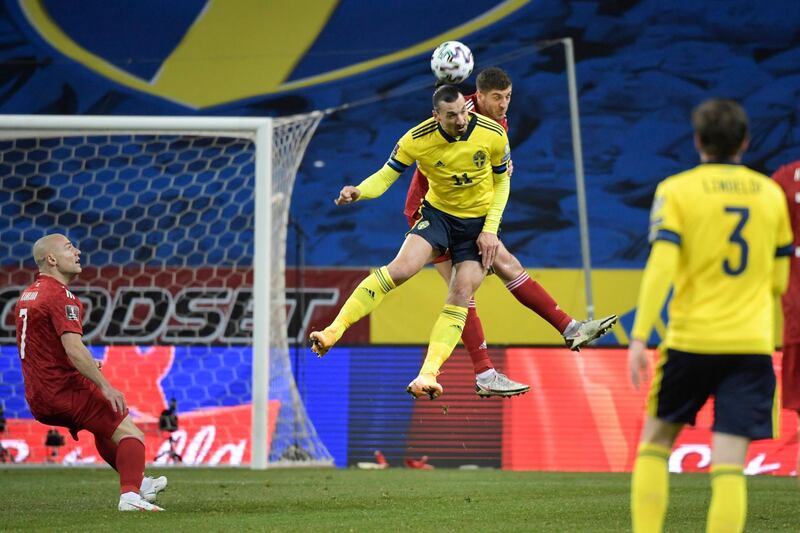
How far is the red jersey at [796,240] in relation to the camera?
5.46 meters

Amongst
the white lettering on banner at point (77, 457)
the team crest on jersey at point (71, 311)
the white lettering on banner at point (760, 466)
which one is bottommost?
the white lettering on banner at point (77, 457)

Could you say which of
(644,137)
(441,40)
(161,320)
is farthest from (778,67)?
(161,320)

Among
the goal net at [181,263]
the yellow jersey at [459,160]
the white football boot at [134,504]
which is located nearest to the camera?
the white football boot at [134,504]

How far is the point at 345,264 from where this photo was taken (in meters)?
18.5

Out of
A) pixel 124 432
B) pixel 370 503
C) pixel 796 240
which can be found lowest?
pixel 370 503

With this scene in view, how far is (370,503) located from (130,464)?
1.53 m

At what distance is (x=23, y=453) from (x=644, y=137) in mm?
10962

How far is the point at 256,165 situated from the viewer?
38.1 feet

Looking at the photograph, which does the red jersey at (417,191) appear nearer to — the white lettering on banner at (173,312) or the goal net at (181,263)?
the goal net at (181,263)

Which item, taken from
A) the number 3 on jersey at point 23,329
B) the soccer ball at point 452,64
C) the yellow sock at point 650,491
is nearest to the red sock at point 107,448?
the number 3 on jersey at point 23,329

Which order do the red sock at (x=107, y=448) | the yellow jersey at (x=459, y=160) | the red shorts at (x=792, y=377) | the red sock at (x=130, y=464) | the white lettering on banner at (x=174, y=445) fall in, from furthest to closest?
1. the white lettering on banner at (x=174, y=445)
2. the yellow jersey at (x=459, y=160)
3. the red sock at (x=107, y=448)
4. the red sock at (x=130, y=464)
5. the red shorts at (x=792, y=377)

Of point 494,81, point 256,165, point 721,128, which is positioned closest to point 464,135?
point 494,81

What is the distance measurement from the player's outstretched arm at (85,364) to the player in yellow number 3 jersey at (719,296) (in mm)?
3805

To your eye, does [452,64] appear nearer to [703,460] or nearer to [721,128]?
[721,128]
